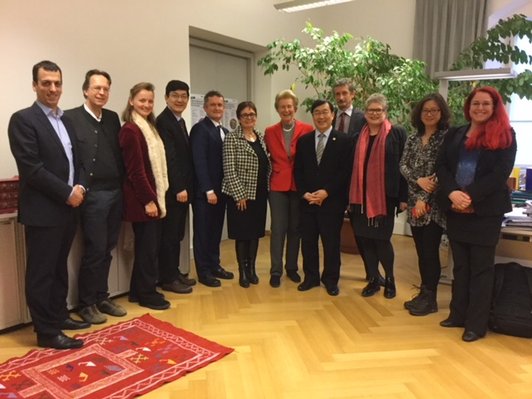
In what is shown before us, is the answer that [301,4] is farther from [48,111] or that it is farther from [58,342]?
[58,342]

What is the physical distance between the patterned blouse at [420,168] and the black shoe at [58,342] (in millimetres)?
2202

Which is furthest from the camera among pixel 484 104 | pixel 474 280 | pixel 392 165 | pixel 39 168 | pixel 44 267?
pixel 392 165

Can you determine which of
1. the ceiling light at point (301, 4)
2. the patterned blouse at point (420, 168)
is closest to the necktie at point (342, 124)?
the patterned blouse at point (420, 168)

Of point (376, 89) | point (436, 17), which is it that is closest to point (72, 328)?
point (376, 89)

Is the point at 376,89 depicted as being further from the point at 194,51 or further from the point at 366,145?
the point at 194,51

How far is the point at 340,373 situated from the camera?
234 centimetres

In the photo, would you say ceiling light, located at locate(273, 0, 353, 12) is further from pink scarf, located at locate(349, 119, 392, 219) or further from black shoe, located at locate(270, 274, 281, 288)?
black shoe, located at locate(270, 274, 281, 288)

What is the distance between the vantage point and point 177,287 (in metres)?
3.50

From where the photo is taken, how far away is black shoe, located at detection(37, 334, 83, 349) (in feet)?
8.33

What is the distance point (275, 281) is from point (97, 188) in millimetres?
1568

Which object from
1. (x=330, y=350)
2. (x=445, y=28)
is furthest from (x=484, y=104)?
(x=445, y=28)

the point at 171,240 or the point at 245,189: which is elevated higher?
the point at 245,189

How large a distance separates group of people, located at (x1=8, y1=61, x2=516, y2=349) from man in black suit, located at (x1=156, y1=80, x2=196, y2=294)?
10mm

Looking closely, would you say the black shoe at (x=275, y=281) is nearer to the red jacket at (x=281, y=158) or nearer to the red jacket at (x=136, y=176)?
the red jacket at (x=281, y=158)
